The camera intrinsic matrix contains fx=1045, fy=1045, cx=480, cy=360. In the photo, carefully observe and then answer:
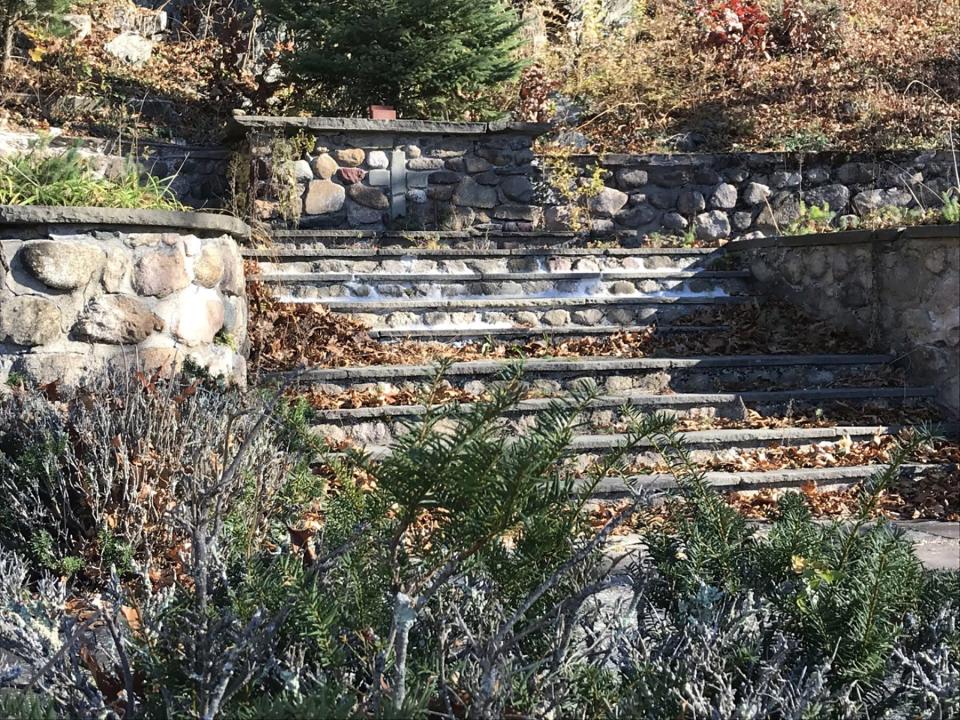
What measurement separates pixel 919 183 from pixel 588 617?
8533 mm

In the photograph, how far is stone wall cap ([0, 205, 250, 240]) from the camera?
15.0 feet

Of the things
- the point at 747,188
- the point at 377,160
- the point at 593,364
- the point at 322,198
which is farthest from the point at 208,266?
the point at 747,188

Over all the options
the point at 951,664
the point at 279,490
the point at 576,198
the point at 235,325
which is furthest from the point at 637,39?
the point at 951,664

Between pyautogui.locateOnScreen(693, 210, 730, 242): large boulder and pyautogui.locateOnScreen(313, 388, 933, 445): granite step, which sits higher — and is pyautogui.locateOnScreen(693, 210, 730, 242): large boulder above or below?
above

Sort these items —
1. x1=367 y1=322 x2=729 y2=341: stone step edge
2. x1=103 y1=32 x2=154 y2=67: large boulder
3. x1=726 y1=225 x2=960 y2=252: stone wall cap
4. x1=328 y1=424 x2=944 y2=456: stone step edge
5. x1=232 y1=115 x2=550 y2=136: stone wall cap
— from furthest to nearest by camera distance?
1. x1=103 y1=32 x2=154 y2=67: large boulder
2. x1=232 y1=115 x2=550 y2=136: stone wall cap
3. x1=367 y1=322 x2=729 y2=341: stone step edge
4. x1=726 y1=225 x2=960 y2=252: stone wall cap
5. x1=328 y1=424 x2=944 y2=456: stone step edge

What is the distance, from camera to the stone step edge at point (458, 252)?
709 cm

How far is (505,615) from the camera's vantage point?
5.59 feet

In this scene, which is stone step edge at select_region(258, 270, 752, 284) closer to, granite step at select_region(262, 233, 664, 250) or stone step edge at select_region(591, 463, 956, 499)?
granite step at select_region(262, 233, 664, 250)

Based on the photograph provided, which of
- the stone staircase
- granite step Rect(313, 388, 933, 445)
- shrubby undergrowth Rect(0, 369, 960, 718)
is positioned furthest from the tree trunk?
shrubby undergrowth Rect(0, 369, 960, 718)

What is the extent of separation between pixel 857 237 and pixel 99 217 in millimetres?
4574

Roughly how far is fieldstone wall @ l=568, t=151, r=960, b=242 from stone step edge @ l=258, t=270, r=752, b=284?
144 centimetres

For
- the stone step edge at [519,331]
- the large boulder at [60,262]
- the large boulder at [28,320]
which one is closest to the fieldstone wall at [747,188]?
the stone step edge at [519,331]

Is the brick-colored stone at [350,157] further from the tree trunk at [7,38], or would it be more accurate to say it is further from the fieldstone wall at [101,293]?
the tree trunk at [7,38]

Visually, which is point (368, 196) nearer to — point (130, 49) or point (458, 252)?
point (458, 252)
